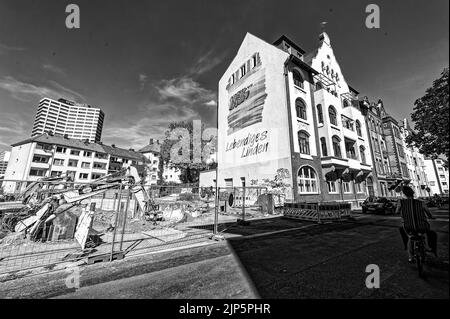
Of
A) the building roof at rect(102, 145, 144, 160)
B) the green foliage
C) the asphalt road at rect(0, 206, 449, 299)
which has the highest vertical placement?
the building roof at rect(102, 145, 144, 160)

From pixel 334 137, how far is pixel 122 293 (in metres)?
23.8

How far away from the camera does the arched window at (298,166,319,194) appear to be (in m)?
18.5

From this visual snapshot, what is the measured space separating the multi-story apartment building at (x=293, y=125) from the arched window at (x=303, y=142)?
0.35ft

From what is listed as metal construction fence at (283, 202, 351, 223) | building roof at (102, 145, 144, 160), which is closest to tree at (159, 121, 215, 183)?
building roof at (102, 145, 144, 160)

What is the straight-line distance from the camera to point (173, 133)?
43.8m

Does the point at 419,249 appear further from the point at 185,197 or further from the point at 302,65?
the point at 302,65

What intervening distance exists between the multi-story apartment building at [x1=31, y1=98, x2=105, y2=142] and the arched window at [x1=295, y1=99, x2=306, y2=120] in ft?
572

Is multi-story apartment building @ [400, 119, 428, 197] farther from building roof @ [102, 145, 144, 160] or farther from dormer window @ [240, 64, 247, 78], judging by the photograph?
building roof @ [102, 145, 144, 160]

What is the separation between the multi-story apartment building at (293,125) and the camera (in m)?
19.2

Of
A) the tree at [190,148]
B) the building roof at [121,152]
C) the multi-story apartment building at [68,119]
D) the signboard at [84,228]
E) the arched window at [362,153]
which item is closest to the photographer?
the signboard at [84,228]

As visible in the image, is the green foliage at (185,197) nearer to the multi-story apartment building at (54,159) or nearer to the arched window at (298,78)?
the arched window at (298,78)

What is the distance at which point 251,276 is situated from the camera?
4.42 metres

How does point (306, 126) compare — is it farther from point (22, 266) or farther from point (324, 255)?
point (22, 266)

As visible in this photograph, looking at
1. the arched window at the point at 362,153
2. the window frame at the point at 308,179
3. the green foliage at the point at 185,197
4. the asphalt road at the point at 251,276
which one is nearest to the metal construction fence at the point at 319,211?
the window frame at the point at 308,179
